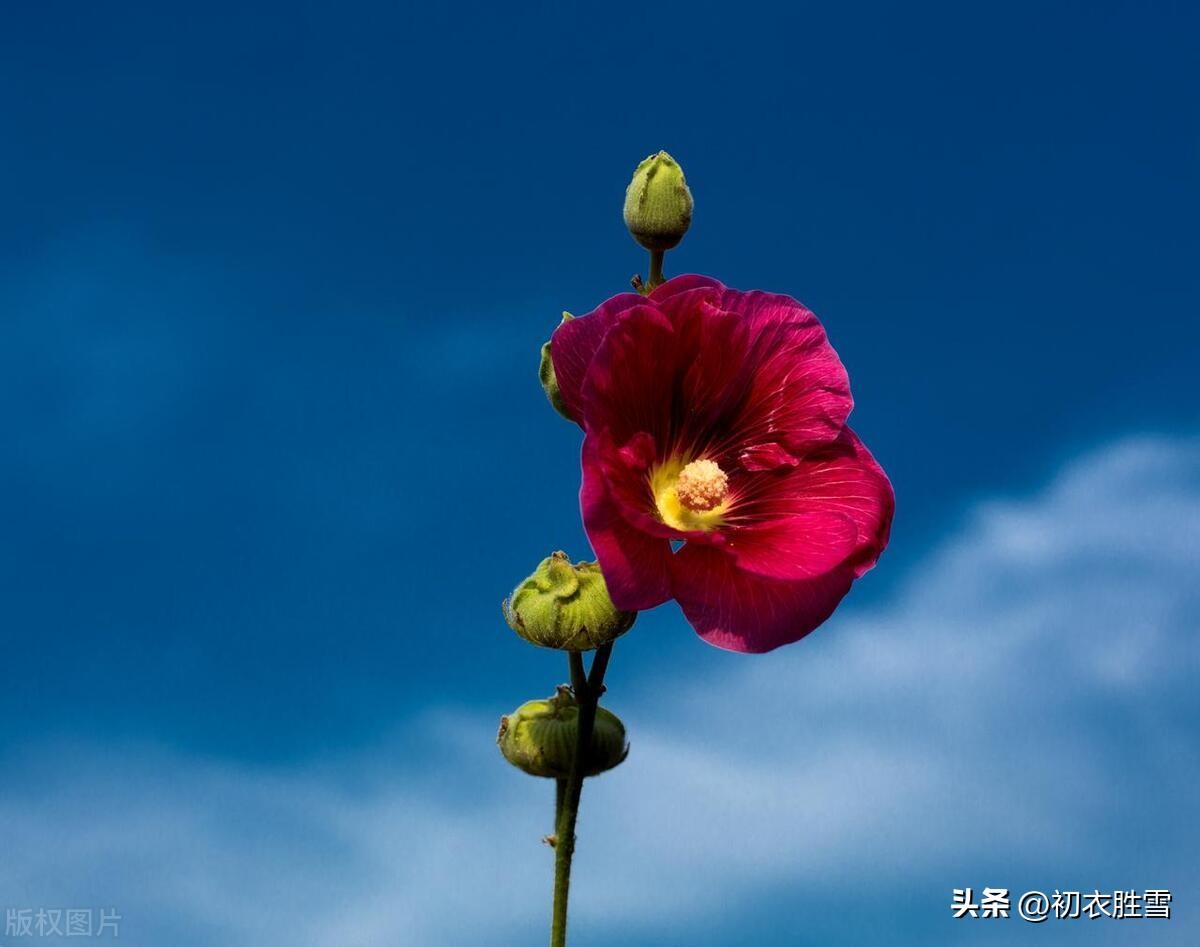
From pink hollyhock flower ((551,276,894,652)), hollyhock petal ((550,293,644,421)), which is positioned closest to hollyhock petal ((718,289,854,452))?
pink hollyhock flower ((551,276,894,652))

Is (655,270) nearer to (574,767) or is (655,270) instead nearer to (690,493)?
(690,493)

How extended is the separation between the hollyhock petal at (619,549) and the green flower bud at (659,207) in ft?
2.07

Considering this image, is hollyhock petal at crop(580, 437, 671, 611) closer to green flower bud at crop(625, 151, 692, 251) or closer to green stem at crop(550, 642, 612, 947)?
green stem at crop(550, 642, 612, 947)

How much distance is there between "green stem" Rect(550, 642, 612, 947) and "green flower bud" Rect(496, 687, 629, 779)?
7cm

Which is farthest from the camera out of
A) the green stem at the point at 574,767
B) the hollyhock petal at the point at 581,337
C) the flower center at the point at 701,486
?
the flower center at the point at 701,486

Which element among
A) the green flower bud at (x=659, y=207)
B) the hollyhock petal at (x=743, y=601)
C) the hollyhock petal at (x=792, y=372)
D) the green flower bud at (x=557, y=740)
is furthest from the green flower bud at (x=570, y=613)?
the green flower bud at (x=659, y=207)

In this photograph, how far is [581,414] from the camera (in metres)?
3.11

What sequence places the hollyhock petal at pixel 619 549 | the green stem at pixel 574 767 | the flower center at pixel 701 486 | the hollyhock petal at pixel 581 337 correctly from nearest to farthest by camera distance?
the hollyhock petal at pixel 619 549, the hollyhock petal at pixel 581 337, the green stem at pixel 574 767, the flower center at pixel 701 486

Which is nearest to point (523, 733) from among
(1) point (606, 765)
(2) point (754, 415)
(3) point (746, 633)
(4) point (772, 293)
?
(1) point (606, 765)

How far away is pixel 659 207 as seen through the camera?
11.2ft

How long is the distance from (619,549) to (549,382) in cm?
45

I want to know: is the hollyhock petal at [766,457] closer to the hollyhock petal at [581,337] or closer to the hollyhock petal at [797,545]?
the hollyhock petal at [797,545]

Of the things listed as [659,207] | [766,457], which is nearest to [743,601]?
[766,457]

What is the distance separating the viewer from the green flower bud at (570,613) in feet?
10.4
